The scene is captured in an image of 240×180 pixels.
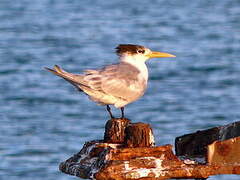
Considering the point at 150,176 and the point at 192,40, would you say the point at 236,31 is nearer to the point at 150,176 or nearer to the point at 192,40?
the point at 192,40

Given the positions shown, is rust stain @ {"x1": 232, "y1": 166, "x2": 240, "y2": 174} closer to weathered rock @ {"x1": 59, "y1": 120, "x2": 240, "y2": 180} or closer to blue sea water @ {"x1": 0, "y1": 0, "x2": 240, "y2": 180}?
weathered rock @ {"x1": 59, "y1": 120, "x2": 240, "y2": 180}

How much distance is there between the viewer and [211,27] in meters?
27.9

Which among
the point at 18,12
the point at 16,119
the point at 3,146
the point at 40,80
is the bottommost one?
the point at 3,146

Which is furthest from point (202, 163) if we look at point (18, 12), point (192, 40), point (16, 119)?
point (18, 12)

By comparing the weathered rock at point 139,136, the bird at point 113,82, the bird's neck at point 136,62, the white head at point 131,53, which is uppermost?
the white head at point 131,53

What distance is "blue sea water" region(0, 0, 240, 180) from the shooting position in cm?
1514

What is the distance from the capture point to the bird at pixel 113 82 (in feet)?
21.4

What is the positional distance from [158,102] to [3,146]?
4.14m

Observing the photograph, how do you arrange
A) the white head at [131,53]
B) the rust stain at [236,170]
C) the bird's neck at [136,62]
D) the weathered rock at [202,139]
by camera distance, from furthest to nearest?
the white head at [131,53] < the bird's neck at [136,62] < the weathered rock at [202,139] < the rust stain at [236,170]

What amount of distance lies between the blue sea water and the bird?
17.2ft

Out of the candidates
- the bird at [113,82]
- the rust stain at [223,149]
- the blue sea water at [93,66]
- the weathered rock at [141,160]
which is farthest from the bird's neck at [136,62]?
the blue sea water at [93,66]

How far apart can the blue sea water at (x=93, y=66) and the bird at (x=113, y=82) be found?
207 inches

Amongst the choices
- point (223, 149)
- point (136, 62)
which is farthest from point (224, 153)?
point (136, 62)

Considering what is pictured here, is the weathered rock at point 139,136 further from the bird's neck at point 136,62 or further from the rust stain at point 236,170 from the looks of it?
the bird's neck at point 136,62
